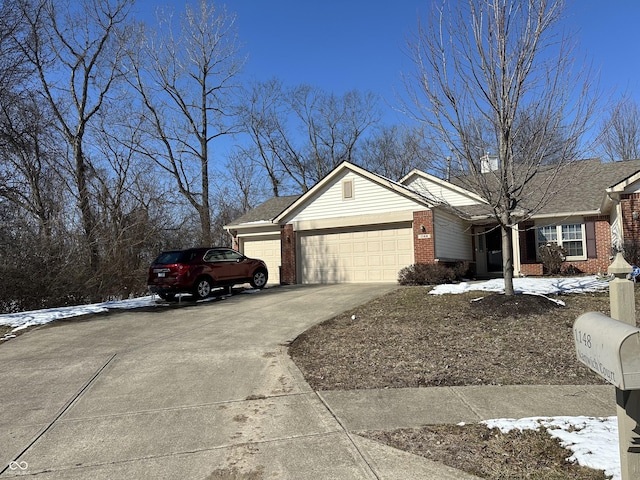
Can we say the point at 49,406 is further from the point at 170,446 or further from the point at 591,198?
the point at 591,198

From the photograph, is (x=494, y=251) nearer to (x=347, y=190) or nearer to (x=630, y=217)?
(x=630, y=217)

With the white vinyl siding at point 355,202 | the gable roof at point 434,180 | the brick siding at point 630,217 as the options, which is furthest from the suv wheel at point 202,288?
the brick siding at point 630,217

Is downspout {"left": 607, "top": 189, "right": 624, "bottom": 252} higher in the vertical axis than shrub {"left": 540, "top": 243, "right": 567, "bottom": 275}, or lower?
higher

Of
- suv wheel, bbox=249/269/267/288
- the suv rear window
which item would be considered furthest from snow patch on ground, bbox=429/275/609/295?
the suv rear window

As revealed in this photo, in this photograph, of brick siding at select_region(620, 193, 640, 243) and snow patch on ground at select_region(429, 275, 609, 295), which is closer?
snow patch on ground at select_region(429, 275, 609, 295)

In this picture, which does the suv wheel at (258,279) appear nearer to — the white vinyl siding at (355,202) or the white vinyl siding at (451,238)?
the white vinyl siding at (355,202)

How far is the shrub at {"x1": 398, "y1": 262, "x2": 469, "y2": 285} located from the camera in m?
14.9

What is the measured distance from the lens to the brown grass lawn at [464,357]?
12.0ft

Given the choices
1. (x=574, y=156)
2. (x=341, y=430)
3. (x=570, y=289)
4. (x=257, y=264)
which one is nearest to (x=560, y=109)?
(x=574, y=156)

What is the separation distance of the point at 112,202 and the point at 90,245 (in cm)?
595

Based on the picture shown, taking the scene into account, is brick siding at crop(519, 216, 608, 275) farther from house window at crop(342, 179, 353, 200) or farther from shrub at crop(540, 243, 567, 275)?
house window at crop(342, 179, 353, 200)

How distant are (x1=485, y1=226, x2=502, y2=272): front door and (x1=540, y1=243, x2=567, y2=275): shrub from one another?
2.96 meters

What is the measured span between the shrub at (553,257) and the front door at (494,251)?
296cm

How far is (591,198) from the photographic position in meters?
18.4
